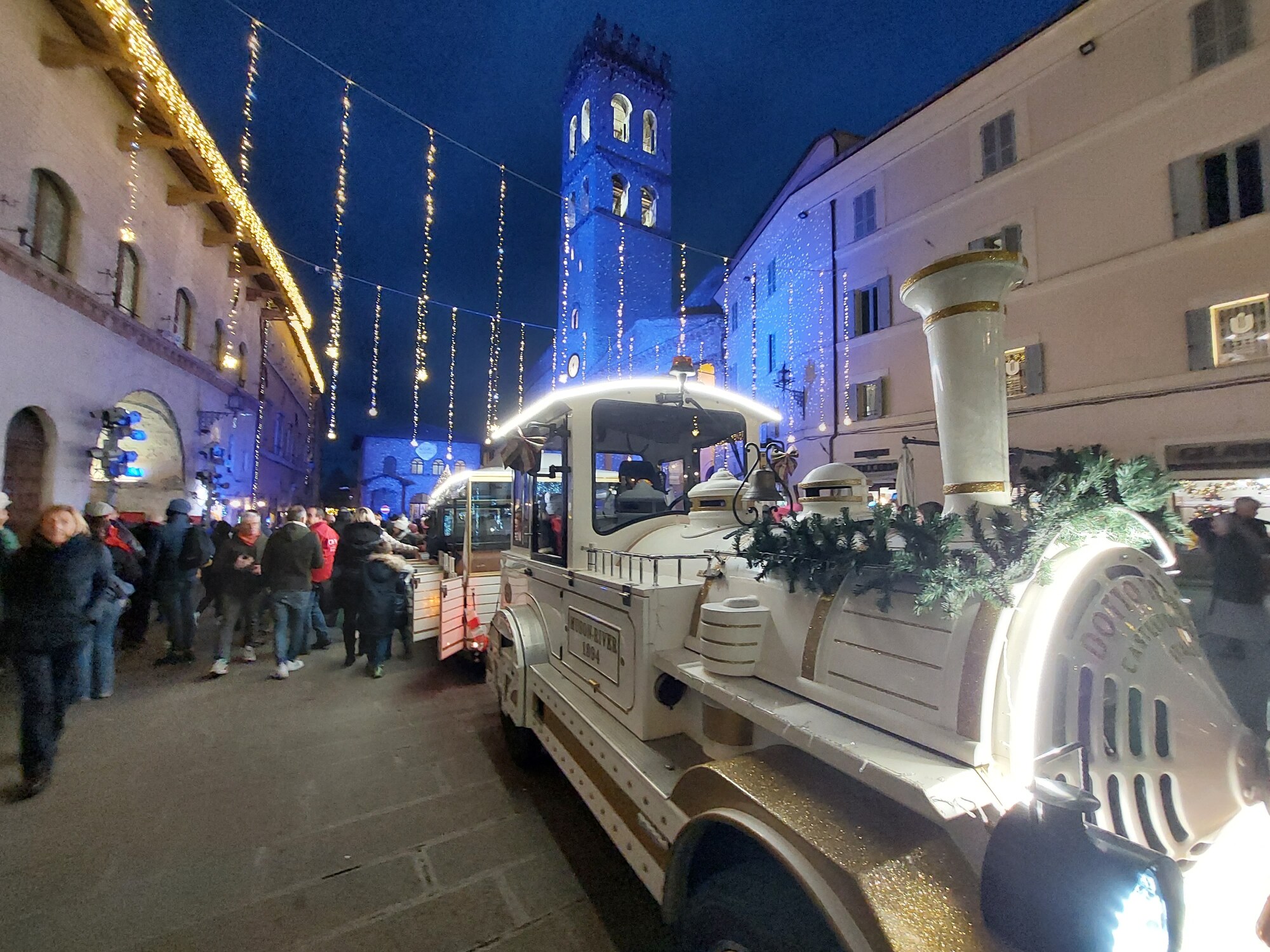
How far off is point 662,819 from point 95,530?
22.1 feet

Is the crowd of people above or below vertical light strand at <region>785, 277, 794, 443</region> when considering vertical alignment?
below

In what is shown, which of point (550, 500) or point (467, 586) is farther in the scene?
point (467, 586)

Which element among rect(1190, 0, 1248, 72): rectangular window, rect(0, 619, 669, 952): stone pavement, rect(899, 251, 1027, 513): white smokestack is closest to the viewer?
rect(899, 251, 1027, 513): white smokestack

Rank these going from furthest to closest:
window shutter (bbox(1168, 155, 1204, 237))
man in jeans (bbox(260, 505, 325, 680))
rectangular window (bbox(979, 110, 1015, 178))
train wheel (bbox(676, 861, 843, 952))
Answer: rectangular window (bbox(979, 110, 1015, 178)) → window shutter (bbox(1168, 155, 1204, 237)) → man in jeans (bbox(260, 505, 325, 680)) → train wheel (bbox(676, 861, 843, 952))

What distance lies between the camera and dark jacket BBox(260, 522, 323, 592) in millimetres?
5996

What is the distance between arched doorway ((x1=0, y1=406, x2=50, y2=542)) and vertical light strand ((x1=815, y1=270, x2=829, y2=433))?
16.1m

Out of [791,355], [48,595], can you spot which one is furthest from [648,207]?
[48,595]

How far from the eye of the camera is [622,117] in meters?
28.7

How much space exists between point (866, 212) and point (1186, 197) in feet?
21.7

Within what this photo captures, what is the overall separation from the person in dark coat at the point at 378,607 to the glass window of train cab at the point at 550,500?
2.75m

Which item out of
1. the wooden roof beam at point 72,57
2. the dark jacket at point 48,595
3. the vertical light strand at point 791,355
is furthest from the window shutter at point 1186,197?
the wooden roof beam at point 72,57

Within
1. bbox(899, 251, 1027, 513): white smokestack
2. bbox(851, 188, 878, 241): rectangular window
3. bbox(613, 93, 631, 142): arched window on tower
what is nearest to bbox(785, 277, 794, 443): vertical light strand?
bbox(851, 188, 878, 241): rectangular window

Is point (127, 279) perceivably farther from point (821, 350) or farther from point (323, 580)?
point (821, 350)

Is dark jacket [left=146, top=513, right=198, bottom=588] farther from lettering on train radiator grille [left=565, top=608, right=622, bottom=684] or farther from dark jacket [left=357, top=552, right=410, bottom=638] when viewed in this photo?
lettering on train radiator grille [left=565, top=608, right=622, bottom=684]
